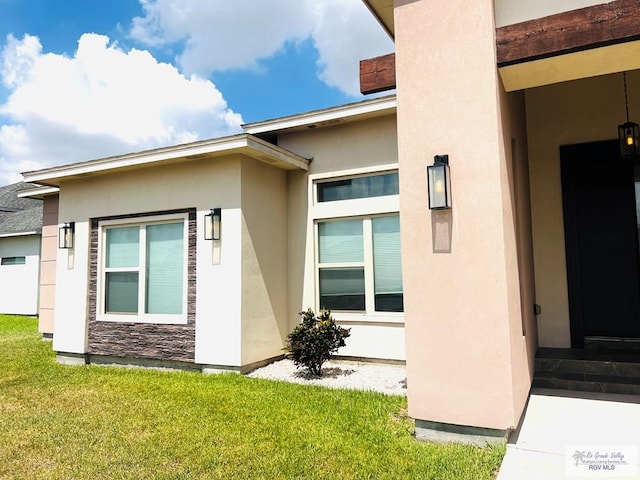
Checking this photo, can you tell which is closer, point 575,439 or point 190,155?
point 575,439

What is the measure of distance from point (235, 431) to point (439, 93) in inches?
144

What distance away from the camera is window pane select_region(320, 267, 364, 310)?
23.3 feet

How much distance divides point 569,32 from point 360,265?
4442 millimetres

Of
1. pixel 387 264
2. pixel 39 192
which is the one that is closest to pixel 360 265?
pixel 387 264

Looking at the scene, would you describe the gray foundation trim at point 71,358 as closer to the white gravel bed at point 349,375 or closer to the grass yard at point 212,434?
the grass yard at point 212,434

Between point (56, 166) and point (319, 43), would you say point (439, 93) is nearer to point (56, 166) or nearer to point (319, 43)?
point (56, 166)

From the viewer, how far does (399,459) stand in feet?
10.7

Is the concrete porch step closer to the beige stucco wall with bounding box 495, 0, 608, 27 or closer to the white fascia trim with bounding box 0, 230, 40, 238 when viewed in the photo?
the beige stucco wall with bounding box 495, 0, 608, 27

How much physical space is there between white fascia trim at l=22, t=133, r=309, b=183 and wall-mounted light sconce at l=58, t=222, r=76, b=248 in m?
0.95

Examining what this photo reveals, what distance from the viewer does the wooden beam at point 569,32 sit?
3.31 m

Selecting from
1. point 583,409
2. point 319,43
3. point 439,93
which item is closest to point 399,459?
point 583,409

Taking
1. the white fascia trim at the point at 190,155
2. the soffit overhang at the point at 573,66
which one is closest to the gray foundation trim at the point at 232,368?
the white fascia trim at the point at 190,155

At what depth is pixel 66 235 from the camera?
313 inches

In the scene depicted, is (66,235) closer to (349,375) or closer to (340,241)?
(340,241)
